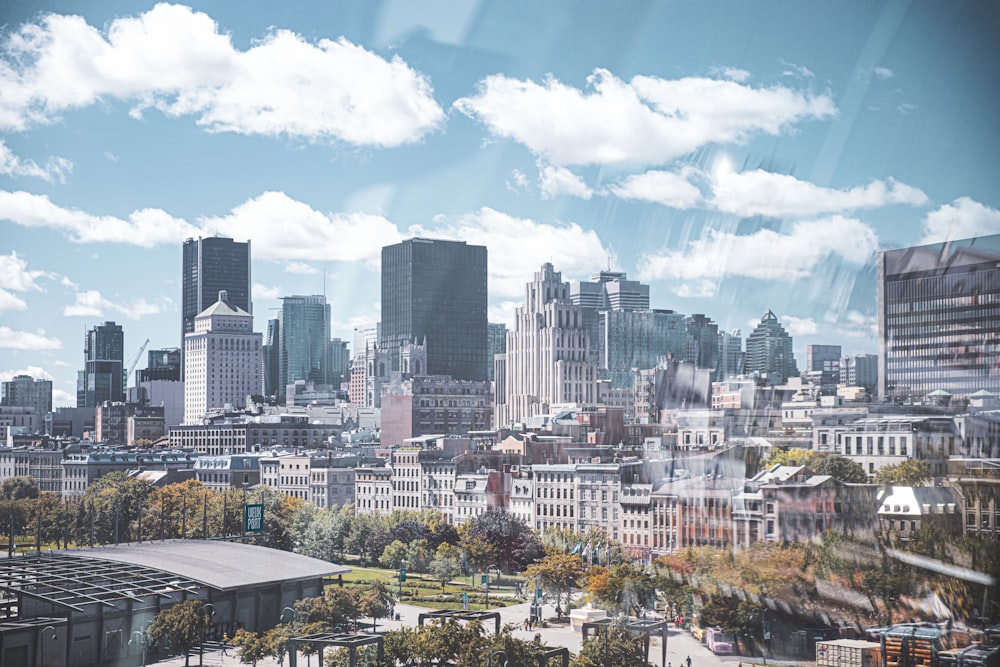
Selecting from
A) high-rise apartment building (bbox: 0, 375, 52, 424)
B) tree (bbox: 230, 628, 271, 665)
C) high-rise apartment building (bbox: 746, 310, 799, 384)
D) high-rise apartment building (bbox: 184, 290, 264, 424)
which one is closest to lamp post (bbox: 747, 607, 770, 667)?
tree (bbox: 230, 628, 271, 665)

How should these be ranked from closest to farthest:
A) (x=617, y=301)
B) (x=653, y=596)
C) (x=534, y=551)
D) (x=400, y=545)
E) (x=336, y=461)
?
(x=653, y=596) → (x=534, y=551) → (x=400, y=545) → (x=336, y=461) → (x=617, y=301)

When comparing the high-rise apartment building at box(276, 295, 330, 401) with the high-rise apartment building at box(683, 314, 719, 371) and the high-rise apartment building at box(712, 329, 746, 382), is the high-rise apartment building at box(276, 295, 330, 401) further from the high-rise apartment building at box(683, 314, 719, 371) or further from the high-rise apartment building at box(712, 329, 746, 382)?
Result: the high-rise apartment building at box(712, 329, 746, 382)

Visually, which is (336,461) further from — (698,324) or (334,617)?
(334,617)

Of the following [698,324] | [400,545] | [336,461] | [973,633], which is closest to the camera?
[973,633]

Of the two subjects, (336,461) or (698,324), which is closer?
(698,324)

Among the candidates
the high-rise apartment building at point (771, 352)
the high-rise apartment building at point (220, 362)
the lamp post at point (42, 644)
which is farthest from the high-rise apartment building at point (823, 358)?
the high-rise apartment building at point (220, 362)

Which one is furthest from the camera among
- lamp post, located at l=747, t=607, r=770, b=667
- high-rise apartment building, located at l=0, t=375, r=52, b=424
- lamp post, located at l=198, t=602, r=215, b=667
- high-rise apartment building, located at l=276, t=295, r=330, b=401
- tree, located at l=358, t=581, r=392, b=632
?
high-rise apartment building, located at l=276, t=295, r=330, b=401

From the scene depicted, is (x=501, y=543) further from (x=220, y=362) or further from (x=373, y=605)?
(x=220, y=362)

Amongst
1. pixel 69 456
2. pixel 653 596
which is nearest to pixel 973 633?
pixel 653 596
